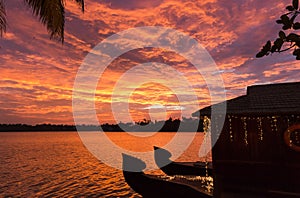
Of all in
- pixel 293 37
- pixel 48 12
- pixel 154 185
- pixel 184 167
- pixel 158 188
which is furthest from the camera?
pixel 184 167

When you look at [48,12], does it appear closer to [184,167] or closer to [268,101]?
[268,101]

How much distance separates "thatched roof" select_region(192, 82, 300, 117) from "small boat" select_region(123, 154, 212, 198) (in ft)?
16.2

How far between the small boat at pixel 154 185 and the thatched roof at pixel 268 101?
16.2 ft

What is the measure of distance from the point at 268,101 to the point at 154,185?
9761 mm

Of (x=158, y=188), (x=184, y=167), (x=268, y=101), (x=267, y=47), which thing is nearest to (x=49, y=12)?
(x=267, y=47)

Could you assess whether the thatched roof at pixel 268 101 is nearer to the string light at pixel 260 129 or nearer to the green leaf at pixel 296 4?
the string light at pixel 260 129

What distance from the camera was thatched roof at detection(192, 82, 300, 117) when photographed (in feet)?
33.9

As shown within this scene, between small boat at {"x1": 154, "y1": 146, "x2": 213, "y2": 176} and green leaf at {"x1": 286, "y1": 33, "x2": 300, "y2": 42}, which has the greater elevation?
green leaf at {"x1": 286, "y1": 33, "x2": 300, "y2": 42}

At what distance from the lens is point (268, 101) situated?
1138cm

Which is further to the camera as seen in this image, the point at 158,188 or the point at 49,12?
the point at 158,188

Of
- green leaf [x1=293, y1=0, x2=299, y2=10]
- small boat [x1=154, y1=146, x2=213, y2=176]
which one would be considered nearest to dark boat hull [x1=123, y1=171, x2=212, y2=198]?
small boat [x1=154, y1=146, x2=213, y2=176]

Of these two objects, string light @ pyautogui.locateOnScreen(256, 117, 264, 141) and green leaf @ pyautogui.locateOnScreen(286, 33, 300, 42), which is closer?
green leaf @ pyautogui.locateOnScreen(286, 33, 300, 42)

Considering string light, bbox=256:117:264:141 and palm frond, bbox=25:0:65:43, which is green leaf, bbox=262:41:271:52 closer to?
palm frond, bbox=25:0:65:43

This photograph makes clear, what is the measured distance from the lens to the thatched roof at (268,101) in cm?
1034
